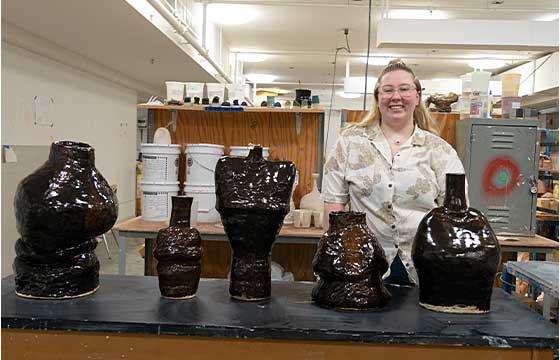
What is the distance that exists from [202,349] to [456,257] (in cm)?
56

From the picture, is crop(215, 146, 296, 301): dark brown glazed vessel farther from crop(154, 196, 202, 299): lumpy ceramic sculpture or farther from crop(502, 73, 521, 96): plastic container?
crop(502, 73, 521, 96): plastic container

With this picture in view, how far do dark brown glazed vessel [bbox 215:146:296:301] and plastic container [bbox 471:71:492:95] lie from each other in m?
2.61

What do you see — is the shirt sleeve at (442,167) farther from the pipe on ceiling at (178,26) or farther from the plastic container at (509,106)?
the pipe on ceiling at (178,26)

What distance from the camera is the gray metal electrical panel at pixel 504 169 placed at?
3467mm

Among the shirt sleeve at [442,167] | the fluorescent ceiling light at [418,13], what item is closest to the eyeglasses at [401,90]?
the shirt sleeve at [442,167]

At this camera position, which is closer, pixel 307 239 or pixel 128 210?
pixel 307 239

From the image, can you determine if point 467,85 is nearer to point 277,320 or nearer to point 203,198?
point 203,198

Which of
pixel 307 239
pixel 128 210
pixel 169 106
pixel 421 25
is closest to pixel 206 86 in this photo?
pixel 169 106

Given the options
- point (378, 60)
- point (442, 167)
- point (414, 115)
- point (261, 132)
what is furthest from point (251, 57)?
point (442, 167)

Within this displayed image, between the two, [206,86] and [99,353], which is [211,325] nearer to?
[99,353]

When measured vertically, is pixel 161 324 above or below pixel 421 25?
below

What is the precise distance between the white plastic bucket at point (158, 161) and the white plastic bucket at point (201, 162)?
0.11m

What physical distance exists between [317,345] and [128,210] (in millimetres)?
8298

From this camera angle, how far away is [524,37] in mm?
4676
